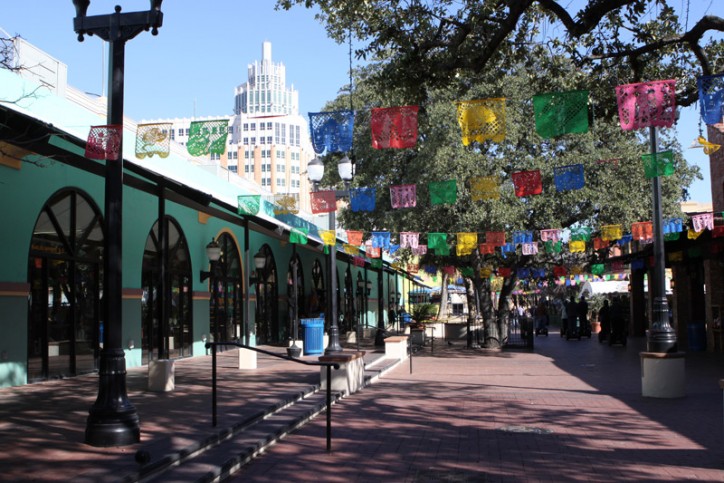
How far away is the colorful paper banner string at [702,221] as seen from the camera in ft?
65.3

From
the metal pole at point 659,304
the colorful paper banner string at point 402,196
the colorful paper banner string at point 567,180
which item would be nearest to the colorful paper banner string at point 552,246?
the colorful paper banner string at point 567,180

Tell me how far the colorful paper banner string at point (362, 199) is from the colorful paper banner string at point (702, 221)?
8433 millimetres

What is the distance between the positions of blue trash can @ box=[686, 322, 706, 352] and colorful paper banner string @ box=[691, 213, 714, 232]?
5693mm

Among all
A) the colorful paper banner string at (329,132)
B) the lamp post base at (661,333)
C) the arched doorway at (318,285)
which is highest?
the colorful paper banner string at (329,132)

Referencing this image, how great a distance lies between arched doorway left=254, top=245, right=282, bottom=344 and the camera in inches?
1134

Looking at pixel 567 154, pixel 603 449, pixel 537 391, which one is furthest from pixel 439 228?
pixel 603 449

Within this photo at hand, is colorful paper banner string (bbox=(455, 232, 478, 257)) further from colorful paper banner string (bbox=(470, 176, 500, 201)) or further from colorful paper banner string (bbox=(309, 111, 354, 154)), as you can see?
colorful paper banner string (bbox=(309, 111, 354, 154))

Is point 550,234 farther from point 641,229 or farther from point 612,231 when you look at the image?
point 641,229

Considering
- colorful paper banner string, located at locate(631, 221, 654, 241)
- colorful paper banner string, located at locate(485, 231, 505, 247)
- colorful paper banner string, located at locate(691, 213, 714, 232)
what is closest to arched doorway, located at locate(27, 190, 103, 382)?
colorful paper banner string, located at locate(485, 231, 505, 247)

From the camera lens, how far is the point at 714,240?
22453mm

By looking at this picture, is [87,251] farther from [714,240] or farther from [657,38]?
[714,240]

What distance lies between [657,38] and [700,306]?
718 inches

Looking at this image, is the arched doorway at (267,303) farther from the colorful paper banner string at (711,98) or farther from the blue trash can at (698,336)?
the colorful paper banner string at (711,98)

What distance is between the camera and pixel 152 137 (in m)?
13.5
